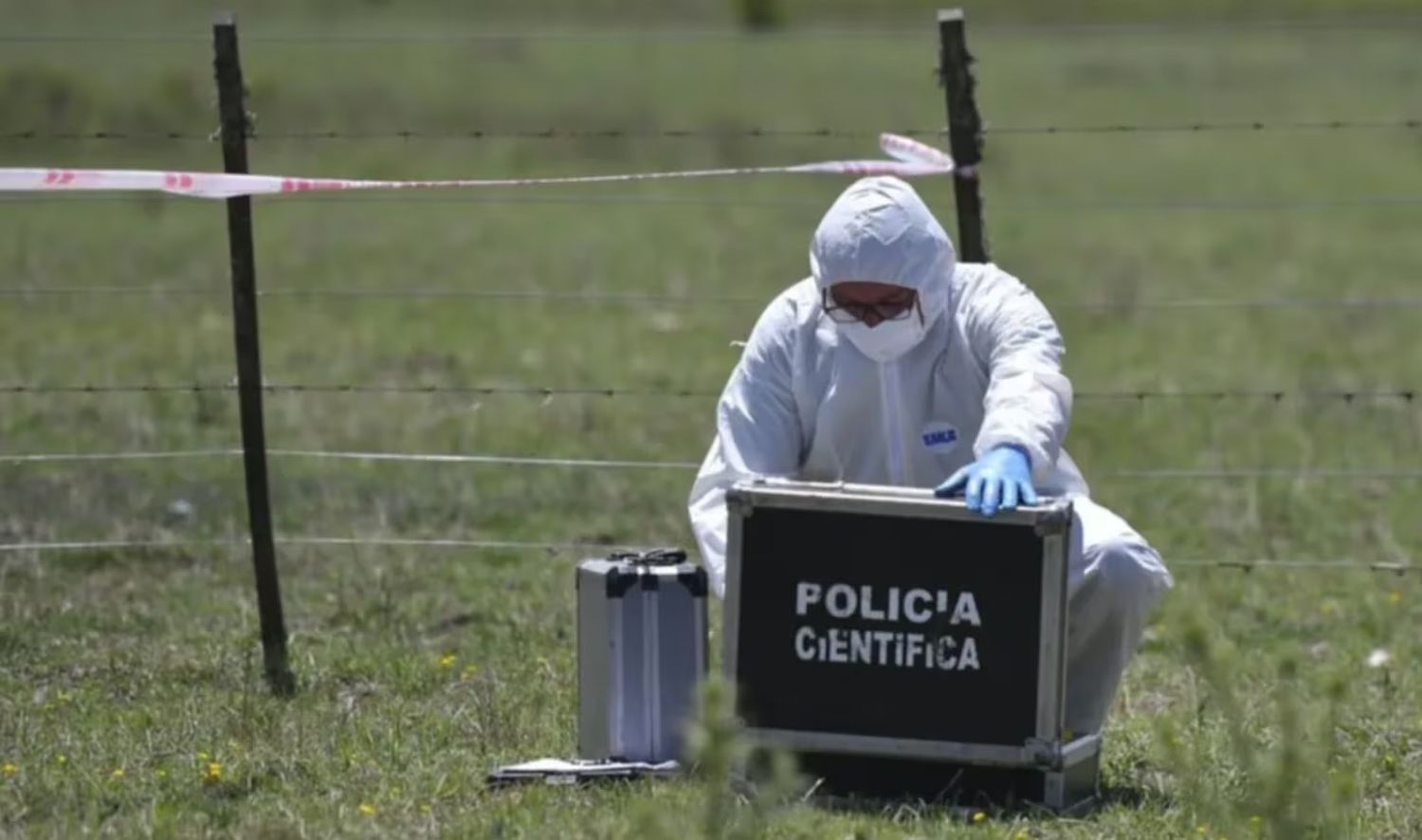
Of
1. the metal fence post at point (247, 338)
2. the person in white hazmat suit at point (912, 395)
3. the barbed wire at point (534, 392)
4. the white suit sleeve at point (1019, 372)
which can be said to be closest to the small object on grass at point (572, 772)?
the person in white hazmat suit at point (912, 395)

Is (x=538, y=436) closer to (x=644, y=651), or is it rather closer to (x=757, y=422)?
(x=757, y=422)

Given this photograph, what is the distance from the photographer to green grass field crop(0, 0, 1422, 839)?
621cm

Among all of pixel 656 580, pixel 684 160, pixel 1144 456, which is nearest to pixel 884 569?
pixel 656 580

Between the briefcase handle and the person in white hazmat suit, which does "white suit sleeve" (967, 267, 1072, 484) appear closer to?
the person in white hazmat suit

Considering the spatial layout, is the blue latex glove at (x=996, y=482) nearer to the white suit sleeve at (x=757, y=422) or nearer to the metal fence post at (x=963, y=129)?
the white suit sleeve at (x=757, y=422)

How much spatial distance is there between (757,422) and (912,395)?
1.22 ft

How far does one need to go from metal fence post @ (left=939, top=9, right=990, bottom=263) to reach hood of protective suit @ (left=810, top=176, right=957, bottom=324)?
1684 mm

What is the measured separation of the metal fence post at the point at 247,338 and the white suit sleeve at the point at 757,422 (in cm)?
178

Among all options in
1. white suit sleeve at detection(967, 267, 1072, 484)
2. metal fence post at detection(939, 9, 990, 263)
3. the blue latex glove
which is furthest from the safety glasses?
metal fence post at detection(939, 9, 990, 263)

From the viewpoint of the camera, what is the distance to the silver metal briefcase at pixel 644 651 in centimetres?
638

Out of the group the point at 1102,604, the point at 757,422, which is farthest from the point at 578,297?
the point at 1102,604

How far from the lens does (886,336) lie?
251 inches

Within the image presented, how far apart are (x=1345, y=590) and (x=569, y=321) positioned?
6.77 metres

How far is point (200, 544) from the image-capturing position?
9.52 m
